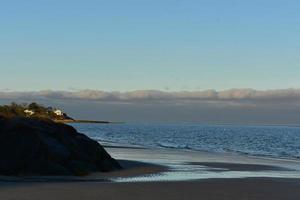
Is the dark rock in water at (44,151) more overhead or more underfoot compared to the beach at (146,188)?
more overhead

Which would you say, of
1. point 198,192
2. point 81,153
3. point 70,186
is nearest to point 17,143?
point 81,153

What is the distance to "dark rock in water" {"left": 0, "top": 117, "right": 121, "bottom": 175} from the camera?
25.7 metres

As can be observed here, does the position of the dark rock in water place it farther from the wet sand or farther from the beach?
the wet sand

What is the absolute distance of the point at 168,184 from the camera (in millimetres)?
22469

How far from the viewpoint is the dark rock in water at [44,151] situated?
1010 inches

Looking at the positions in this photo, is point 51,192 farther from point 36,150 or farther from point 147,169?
point 147,169

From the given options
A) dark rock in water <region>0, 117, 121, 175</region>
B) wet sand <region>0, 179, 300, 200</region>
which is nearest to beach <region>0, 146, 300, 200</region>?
wet sand <region>0, 179, 300, 200</region>

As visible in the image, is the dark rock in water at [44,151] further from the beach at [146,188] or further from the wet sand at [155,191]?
the wet sand at [155,191]

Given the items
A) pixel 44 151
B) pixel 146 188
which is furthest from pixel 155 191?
pixel 44 151

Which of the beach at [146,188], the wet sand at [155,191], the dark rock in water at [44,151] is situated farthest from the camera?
the dark rock in water at [44,151]

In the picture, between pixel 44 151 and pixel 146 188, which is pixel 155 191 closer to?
pixel 146 188

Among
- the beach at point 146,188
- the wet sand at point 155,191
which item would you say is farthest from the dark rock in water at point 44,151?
the wet sand at point 155,191

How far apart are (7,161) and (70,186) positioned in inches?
233

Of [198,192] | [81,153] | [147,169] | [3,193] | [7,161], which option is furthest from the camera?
[147,169]
